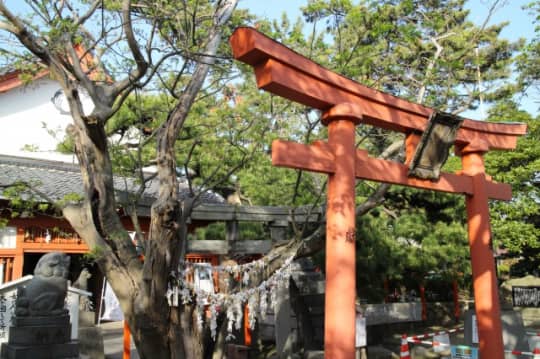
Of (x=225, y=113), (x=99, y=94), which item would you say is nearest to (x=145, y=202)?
(x=225, y=113)

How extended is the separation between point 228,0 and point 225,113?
85.9 inches

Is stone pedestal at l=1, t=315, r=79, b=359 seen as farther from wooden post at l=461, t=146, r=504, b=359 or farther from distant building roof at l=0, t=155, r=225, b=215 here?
wooden post at l=461, t=146, r=504, b=359

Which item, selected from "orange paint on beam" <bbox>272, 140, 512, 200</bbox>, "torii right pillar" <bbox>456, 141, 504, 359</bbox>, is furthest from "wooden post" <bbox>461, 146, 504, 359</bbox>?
"orange paint on beam" <bbox>272, 140, 512, 200</bbox>

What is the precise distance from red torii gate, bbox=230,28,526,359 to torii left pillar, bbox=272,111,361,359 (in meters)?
0.01

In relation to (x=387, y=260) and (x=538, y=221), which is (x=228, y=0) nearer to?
(x=387, y=260)

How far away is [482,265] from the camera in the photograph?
23.1ft

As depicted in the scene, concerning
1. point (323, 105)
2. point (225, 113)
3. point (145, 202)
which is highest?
point (225, 113)

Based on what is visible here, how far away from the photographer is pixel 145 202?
838 cm

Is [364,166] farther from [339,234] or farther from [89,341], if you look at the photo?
[89,341]

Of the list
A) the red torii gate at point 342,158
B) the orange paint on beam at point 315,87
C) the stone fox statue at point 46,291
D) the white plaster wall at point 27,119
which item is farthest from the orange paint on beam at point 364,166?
the white plaster wall at point 27,119

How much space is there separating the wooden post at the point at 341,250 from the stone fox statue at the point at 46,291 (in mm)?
4840

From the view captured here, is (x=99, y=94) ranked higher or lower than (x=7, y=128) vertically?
lower

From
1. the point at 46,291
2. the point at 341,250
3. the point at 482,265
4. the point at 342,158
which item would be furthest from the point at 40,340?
the point at 482,265

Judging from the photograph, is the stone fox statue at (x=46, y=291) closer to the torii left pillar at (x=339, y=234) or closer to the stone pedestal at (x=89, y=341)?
the stone pedestal at (x=89, y=341)
